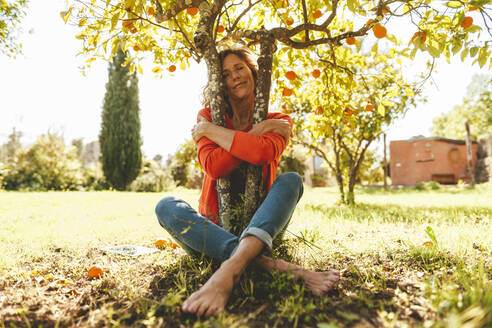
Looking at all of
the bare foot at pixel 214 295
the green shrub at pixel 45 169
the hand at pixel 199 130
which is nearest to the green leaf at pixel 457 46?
the hand at pixel 199 130

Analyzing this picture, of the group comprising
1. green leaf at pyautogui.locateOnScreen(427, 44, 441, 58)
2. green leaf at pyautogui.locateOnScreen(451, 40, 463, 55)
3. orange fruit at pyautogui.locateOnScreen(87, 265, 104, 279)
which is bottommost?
orange fruit at pyautogui.locateOnScreen(87, 265, 104, 279)

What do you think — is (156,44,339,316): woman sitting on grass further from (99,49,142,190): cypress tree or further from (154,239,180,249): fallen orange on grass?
(99,49,142,190): cypress tree

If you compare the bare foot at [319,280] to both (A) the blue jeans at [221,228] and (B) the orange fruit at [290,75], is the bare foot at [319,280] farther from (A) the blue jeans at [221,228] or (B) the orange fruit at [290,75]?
(B) the orange fruit at [290,75]

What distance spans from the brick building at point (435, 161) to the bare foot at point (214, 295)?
20255 millimetres

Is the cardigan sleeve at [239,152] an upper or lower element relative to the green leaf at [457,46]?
lower

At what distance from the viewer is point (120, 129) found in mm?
15320

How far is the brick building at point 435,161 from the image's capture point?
58.3 feet

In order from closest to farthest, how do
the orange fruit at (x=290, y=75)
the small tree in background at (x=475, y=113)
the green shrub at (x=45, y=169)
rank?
the orange fruit at (x=290, y=75)
the green shrub at (x=45, y=169)
the small tree in background at (x=475, y=113)

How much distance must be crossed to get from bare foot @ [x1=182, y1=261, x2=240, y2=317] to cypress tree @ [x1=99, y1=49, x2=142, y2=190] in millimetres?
14950

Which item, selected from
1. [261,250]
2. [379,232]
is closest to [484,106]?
[379,232]

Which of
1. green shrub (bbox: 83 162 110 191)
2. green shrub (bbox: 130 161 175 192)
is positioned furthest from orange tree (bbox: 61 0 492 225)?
green shrub (bbox: 83 162 110 191)

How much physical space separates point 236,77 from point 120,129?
14915 mm

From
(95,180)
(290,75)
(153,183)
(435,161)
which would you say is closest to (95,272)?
(290,75)

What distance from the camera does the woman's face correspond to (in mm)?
2100
